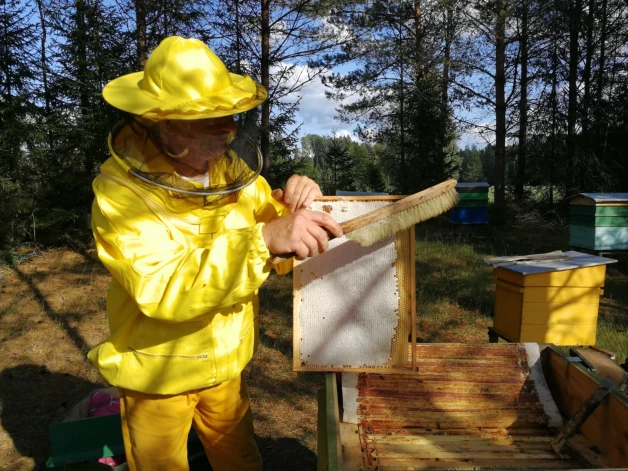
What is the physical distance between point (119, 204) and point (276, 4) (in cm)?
1066

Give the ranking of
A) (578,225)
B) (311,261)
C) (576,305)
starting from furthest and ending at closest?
(578,225)
(576,305)
(311,261)

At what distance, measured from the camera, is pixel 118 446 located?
204cm

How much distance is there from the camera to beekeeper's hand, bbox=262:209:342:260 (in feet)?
3.89

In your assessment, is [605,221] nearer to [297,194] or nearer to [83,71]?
[297,194]

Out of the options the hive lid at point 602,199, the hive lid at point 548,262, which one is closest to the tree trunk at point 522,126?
the hive lid at point 602,199

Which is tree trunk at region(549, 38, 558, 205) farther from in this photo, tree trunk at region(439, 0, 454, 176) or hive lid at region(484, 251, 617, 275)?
hive lid at region(484, 251, 617, 275)

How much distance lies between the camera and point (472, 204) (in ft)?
33.1

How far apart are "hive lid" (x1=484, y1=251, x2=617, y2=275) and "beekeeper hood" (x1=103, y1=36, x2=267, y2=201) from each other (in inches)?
95.7

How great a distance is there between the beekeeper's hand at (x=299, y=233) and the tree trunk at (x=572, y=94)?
40.1 feet

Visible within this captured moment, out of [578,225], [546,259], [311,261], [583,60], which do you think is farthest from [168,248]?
[583,60]

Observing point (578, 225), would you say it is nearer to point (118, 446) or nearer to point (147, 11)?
point (118, 446)

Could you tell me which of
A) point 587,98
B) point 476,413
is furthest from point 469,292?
point 587,98

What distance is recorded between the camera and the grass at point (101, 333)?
3.13 meters

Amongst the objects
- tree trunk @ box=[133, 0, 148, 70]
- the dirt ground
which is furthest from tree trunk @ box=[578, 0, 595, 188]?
tree trunk @ box=[133, 0, 148, 70]
